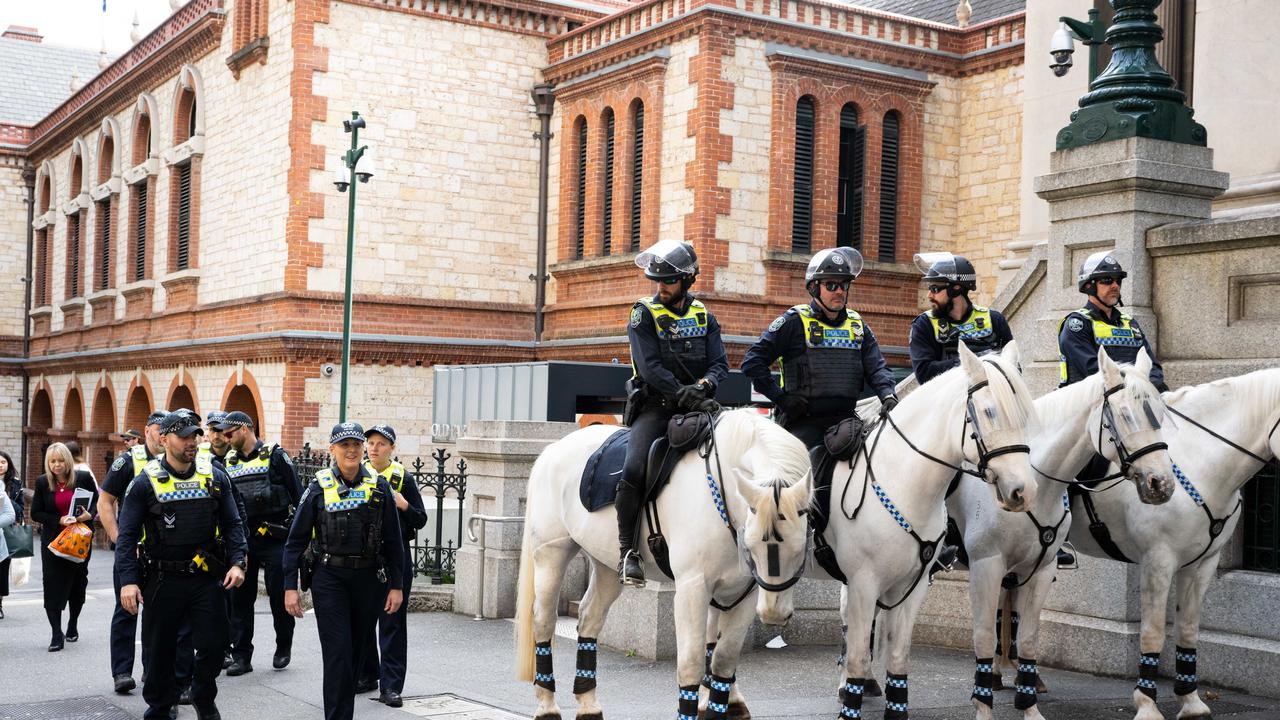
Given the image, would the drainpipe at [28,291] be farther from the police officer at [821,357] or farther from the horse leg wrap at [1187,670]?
the horse leg wrap at [1187,670]

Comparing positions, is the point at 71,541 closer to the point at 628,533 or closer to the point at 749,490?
the point at 628,533

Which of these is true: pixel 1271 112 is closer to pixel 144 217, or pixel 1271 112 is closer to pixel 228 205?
pixel 228 205

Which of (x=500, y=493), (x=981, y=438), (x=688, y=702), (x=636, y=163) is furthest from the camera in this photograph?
(x=636, y=163)

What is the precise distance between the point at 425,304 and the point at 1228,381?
68.0 feet

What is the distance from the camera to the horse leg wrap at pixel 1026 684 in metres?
8.39

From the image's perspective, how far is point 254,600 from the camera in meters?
11.4

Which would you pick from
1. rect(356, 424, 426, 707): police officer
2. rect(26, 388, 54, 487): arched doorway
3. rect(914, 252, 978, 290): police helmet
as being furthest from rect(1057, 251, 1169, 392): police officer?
rect(26, 388, 54, 487): arched doorway

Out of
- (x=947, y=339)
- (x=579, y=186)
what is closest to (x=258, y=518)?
(x=947, y=339)

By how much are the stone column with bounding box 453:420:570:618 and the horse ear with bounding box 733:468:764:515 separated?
7097 mm

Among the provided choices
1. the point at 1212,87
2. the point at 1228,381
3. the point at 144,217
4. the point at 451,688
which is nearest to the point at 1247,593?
the point at 1228,381

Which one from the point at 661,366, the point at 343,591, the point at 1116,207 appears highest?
the point at 1116,207

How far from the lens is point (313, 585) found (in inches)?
332

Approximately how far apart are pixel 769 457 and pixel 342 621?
292cm

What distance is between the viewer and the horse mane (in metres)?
6.80
